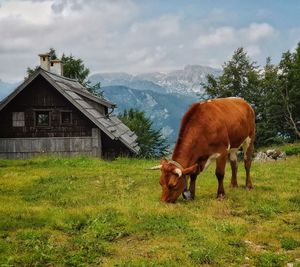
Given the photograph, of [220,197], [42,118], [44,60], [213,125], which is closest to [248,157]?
[220,197]

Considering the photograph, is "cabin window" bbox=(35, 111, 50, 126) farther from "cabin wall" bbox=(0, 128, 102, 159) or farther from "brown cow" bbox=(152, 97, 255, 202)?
"brown cow" bbox=(152, 97, 255, 202)

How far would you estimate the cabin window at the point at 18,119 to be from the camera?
1302 inches

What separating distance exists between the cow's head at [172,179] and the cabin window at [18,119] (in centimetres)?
2346

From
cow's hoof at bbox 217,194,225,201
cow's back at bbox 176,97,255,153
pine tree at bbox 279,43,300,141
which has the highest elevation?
pine tree at bbox 279,43,300,141

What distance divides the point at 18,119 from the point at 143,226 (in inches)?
996

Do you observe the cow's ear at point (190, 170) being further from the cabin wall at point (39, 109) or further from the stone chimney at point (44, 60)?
the stone chimney at point (44, 60)

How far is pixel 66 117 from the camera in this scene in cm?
3325

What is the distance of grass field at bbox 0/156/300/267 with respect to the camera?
26.1 feet

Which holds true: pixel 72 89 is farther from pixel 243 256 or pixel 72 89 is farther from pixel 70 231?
pixel 243 256

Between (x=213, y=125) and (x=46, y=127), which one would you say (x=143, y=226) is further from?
(x=46, y=127)

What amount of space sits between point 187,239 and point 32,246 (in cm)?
306

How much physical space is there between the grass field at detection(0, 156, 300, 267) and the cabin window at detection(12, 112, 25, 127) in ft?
58.0

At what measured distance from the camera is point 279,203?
1216cm

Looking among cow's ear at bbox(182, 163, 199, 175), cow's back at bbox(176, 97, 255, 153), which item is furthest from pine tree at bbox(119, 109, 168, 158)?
cow's ear at bbox(182, 163, 199, 175)
